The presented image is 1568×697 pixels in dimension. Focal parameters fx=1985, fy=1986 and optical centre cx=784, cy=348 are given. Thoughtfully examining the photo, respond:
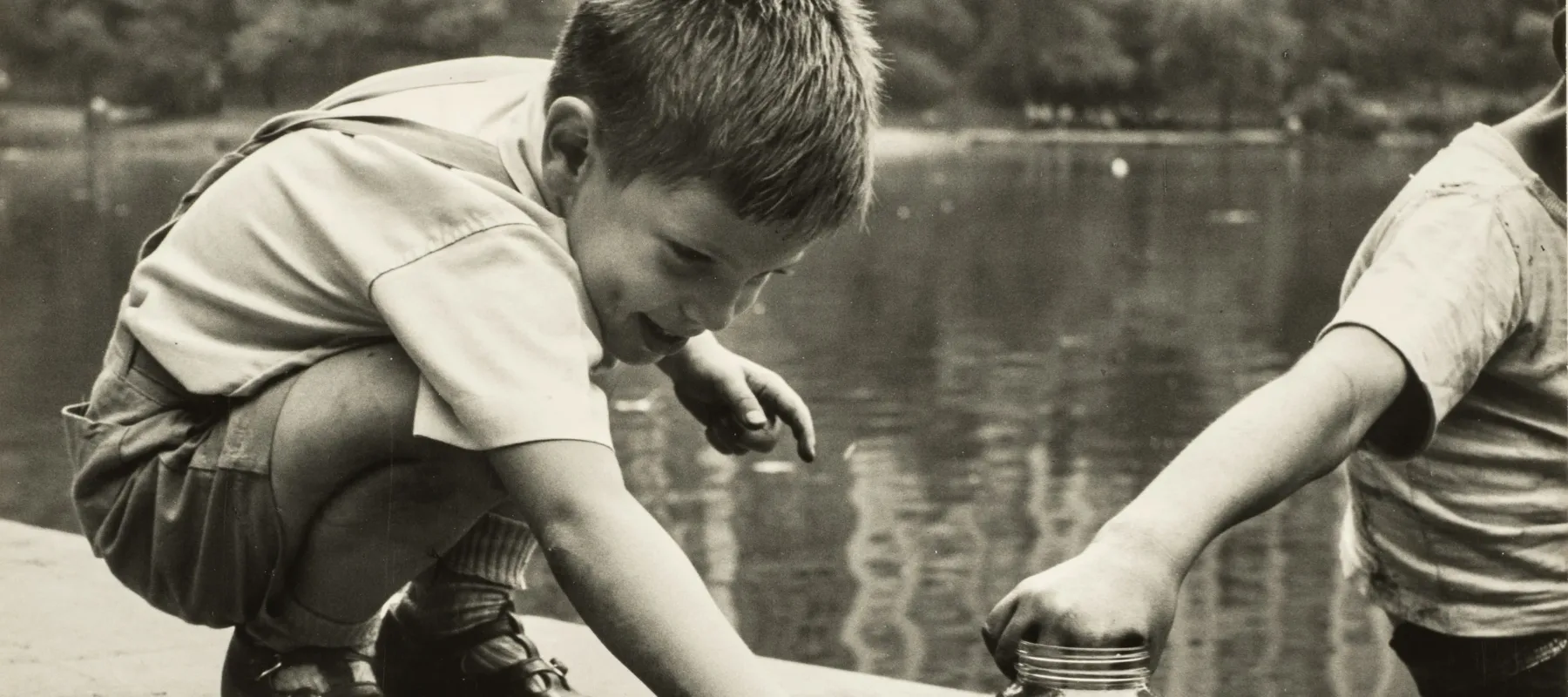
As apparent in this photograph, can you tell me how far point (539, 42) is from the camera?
1680 centimetres

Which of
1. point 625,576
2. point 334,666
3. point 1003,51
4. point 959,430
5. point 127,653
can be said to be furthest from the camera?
point 1003,51

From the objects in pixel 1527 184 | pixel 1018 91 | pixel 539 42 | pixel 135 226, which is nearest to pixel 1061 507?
pixel 1527 184

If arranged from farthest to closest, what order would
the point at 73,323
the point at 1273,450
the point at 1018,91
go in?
1. the point at 1018,91
2. the point at 73,323
3. the point at 1273,450

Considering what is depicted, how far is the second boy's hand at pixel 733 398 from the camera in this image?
190 centimetres

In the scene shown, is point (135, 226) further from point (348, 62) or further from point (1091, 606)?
point (1091, 606)

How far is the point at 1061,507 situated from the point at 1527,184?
2.31m

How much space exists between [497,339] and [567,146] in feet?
0.69

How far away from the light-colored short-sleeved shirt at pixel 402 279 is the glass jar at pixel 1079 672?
344 mm

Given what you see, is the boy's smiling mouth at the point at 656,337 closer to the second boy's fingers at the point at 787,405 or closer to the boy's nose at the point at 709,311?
the boy's nose at the point at 709,311

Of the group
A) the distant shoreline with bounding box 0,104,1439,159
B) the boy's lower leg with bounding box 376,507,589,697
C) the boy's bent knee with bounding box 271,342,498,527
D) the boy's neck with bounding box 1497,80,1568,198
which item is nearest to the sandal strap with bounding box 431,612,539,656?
the boy's lower leg with bounding box 376,507,589,697

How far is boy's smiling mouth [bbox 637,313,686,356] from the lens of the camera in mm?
1524

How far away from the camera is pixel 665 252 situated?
1472 mm

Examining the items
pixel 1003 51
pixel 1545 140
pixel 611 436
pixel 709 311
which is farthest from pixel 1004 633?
pixel 1003 51

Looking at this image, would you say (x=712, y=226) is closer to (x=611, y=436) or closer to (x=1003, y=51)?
(x=611, y=436)
